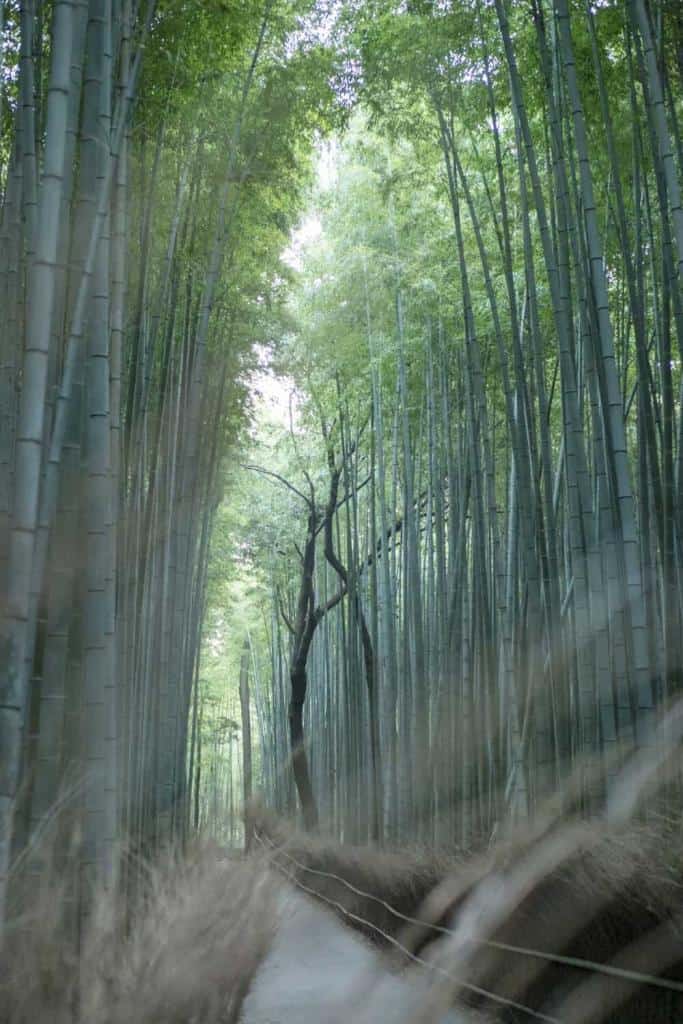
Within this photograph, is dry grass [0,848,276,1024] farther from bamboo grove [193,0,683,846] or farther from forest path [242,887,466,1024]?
bamboo grove [193,0,683,846]

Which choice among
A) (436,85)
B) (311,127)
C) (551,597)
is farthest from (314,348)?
(551,597)

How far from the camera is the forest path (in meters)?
2.62

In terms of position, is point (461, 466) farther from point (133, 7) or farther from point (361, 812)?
point (133, 7)

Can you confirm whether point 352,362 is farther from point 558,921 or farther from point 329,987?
point 558,921

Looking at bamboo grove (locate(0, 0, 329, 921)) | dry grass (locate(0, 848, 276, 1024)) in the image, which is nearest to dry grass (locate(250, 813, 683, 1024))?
dry grass (locate(0, 848, 276, 1024))

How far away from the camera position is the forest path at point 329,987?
262 centimetres

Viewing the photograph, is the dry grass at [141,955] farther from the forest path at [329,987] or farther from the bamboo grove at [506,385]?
the bamboo grove at [506,385]

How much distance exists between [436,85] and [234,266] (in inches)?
62.4

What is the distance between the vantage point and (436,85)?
4359mm

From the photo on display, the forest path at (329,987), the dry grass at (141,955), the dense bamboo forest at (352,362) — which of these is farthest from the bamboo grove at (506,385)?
the dry grass at (141,955)

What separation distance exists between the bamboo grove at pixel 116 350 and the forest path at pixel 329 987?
0.64 m

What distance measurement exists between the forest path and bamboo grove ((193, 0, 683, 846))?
0.68 meters

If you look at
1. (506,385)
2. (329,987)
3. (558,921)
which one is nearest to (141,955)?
(558,921)

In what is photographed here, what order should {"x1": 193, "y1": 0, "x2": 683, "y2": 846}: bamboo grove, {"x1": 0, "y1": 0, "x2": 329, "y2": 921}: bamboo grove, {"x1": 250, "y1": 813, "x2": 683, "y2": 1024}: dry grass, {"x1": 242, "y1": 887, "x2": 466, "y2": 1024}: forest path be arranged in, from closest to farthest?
1. {"x1": 0, "y1": 0, "x2": 329, "y2": 921}: bamboo grove
2. {"x1": 250, "y1": 813, "x2": 683, "y2": 1024}: dry grass
3. {"x1": 242, "y1": 887, "x2": 466, "y2": 1024}: forest path
4. {"x1": 193, "y1": 0, "x2": 683, "y2": 846}: bamboo grove
